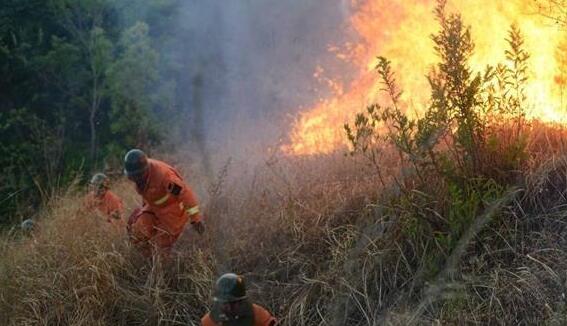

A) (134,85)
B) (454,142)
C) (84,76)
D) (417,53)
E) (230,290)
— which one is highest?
(84,76)

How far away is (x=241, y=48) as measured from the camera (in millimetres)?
18375

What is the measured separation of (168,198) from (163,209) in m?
0.13

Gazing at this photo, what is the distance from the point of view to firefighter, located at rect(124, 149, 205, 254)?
7.09 metres

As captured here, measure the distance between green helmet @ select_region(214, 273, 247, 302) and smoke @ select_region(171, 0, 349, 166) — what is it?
35.2 feet

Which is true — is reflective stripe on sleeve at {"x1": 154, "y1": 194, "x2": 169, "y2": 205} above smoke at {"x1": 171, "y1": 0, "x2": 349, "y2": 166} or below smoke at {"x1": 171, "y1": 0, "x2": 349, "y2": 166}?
below

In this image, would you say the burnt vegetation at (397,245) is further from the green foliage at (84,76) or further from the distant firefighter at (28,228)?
the green foliage at (84,76)

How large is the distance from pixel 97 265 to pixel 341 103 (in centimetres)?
571

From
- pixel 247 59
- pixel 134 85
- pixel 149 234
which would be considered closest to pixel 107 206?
pixel 149 234

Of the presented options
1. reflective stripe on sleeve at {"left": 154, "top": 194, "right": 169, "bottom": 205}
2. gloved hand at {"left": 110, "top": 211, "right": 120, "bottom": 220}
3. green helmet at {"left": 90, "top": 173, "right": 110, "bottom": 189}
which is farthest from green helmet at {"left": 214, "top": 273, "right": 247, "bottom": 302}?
green helmet at {"left": 90, "top": 173, "right": 110, "bottom": 189}

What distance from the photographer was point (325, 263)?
6.41m

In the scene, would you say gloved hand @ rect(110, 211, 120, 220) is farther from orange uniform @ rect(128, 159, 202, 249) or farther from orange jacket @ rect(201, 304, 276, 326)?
orange jacket @ rect(201, 304, 276, 326)

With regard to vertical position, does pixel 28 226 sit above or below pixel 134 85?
below

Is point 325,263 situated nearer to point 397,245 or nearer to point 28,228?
point 397,245

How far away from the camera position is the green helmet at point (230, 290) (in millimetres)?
4914
